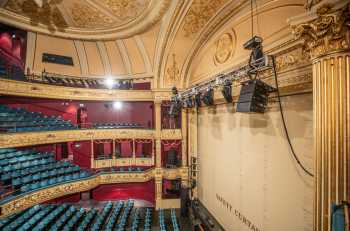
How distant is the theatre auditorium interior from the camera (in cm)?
195

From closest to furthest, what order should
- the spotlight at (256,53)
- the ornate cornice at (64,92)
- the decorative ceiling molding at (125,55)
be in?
1. the spotlight at (256,53)
2. the ornate cornice at (64,92)
3. the decorative ceiling molding at (125,55)

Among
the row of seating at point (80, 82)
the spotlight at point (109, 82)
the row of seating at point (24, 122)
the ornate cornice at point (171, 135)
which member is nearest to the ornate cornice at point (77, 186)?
the ornate cornice at point (171, 135)

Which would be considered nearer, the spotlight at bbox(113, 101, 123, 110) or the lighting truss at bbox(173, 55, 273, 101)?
the lighting truss at bbox(173, 55, 273, 101)

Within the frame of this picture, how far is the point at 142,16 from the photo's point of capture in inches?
288

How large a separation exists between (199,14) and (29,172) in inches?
343

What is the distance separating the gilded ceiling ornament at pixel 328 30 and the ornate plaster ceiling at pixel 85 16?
549 centimetres

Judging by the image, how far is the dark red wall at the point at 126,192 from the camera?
420 inches

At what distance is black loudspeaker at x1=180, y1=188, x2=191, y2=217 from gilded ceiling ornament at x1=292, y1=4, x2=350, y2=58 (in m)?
8.08

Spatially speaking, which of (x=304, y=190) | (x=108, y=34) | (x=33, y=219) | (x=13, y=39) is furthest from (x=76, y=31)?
(x=304, y=190)

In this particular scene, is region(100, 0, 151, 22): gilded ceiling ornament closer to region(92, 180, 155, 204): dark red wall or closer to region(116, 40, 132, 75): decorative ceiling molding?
region(116, 40, 132, 75): decorative ceiling molding

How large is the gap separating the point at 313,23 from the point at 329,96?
735 millimetres

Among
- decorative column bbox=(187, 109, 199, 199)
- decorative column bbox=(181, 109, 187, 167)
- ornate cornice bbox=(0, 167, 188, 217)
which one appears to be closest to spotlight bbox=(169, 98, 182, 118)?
decorative column bbox=(187, 109, 199, 199)

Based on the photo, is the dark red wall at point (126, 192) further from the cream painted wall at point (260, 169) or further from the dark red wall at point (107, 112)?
the cream painted wall at point (260, 169)

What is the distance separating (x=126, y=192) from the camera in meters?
11.1
